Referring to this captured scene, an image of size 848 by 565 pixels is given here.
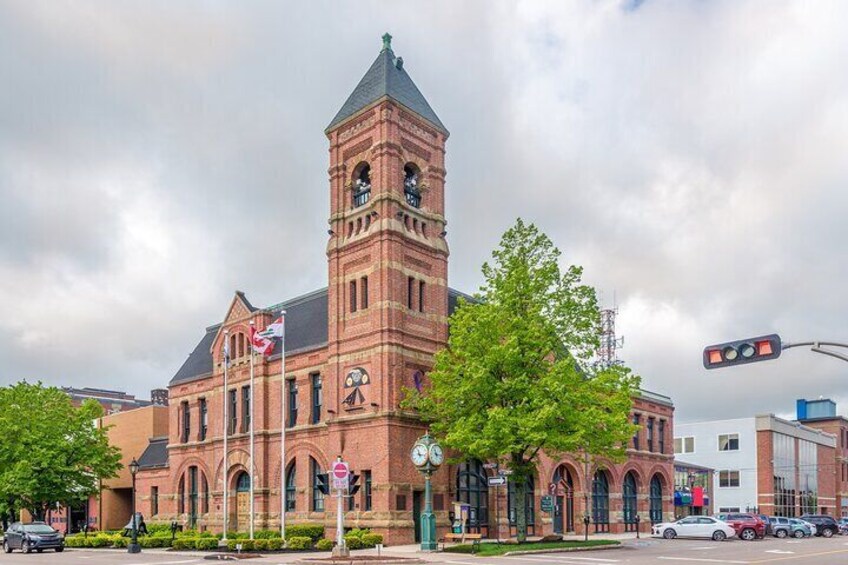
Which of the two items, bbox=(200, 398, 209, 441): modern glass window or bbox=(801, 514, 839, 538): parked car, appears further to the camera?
bbox=(801, 514, 839, 538): parked car

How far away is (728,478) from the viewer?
8719cm

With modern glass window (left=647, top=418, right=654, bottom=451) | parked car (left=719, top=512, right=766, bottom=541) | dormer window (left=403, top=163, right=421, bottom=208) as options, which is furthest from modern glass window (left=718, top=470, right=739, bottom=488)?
dormer window (left=403, top=163, right=421, bottom=208)

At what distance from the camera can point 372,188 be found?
42.9 metres

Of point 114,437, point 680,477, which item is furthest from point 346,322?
point 680,477

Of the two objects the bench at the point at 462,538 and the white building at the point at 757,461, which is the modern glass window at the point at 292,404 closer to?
the bench at the point at 462,538

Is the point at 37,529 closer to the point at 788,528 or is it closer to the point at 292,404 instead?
the point at 292,404

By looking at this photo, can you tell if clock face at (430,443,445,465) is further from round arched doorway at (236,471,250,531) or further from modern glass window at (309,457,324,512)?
round arched doorway at (236,471,250,531)

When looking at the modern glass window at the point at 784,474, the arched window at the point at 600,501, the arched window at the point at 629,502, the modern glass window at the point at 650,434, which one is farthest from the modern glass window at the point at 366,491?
the modern glass window at the point at 784,474

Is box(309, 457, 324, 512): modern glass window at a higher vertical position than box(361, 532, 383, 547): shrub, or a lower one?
higher

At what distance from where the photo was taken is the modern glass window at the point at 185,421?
53.3 m

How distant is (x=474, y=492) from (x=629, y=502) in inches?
742

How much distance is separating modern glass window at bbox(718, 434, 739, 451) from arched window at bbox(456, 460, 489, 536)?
51.7 metres

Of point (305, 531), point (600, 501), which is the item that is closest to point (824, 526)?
point (600, 501)

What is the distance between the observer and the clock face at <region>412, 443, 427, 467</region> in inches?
1431
